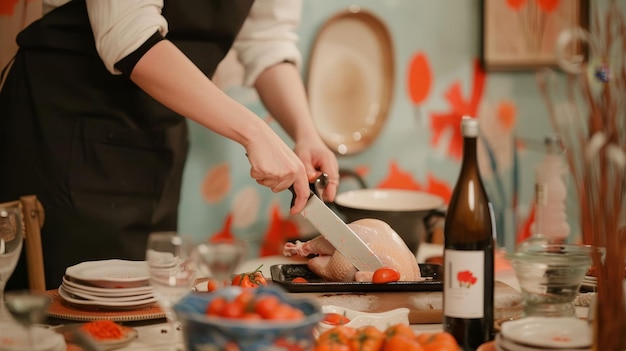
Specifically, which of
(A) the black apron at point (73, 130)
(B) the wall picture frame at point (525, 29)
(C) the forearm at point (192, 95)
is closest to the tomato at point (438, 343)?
(C) the forearm at point (192, 95)

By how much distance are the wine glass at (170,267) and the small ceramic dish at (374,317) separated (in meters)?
0.27

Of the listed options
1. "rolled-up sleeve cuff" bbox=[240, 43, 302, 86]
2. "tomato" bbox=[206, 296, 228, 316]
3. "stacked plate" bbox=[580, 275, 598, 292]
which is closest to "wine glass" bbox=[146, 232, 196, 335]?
"tomato" bbox=[206, 296, 228, 316]

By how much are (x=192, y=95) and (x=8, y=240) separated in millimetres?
470

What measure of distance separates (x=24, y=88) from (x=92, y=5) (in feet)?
1.33

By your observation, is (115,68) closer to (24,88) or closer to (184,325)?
(24,88)

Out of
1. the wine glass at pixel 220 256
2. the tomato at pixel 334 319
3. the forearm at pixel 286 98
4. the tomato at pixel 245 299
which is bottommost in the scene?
the tomato at pixel 334 319

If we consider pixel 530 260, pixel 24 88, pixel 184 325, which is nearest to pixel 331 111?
pixel 24 88

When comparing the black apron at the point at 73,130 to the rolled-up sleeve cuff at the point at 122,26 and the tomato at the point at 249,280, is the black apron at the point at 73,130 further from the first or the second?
the tomato at the point at 249,280

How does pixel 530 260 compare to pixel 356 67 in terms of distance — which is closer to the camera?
pixel 530 260

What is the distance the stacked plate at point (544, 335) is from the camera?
3.44ft

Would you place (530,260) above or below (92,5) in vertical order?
below

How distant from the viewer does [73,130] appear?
1.93 m

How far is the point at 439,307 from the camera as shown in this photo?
1428 mm

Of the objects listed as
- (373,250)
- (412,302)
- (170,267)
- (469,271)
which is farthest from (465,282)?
(373,250)
